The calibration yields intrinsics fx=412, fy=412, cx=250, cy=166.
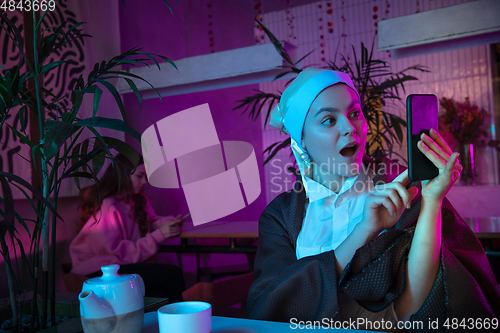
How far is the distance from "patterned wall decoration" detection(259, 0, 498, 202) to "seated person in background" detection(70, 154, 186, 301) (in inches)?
98.6

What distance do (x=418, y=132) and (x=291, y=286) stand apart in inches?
20.2

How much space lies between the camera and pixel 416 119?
0.80 metres

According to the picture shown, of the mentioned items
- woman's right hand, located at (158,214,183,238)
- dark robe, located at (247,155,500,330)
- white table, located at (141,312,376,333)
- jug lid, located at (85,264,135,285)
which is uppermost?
jug lid, located at (85,264,135,285)

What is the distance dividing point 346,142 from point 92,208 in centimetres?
225

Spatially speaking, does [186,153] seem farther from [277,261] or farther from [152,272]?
[277,261]

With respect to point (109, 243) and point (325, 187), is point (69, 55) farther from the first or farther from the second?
point (325, 187)

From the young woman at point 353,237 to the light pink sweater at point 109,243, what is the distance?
5.82ft

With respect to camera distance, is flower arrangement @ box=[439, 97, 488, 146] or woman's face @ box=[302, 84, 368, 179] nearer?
woman's face @ box=[302, 84, 368, 179]

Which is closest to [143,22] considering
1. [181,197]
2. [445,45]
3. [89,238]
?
[181,197]

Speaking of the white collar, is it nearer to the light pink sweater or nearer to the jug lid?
the jug lid

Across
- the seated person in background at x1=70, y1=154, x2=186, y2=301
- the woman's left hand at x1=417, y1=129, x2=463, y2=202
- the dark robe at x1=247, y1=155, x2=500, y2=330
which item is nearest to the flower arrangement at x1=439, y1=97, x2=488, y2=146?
the seated person in background at x1=70, y1=154, x2=186, y2=301

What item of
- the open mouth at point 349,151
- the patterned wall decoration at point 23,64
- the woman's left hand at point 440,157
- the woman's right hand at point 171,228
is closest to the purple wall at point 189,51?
the patterned wall decoration at point 23,64

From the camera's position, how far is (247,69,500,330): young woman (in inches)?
36.2

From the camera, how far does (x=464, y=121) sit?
4672 millimetres
